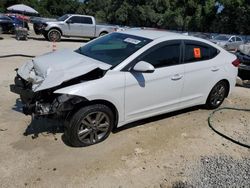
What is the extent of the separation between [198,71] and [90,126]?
2.38 metres

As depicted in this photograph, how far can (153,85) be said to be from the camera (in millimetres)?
5164

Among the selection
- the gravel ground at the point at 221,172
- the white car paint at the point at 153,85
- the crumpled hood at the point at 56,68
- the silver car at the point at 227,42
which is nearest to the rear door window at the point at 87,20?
the silver car at the point at 227,42

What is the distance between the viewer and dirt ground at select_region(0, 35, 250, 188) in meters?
3.98

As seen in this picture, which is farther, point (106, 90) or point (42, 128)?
point (42, 128)

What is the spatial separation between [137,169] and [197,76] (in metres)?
2.40

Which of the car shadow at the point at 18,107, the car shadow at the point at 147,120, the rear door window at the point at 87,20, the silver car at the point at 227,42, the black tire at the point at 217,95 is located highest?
the rear door window at the point at 87,20

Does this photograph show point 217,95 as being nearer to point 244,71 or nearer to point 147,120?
point 147,120

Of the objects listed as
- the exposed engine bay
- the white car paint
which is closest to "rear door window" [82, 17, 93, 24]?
the white car paint

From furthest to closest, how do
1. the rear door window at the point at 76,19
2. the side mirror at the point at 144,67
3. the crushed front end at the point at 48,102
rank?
the rear door window at the point at 76,19 < the side mirror at the point at 144,67 < the crushed front end at the point at 48,102

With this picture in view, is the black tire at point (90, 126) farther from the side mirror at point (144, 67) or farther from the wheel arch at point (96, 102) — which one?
the side mirror at point (144, 67)

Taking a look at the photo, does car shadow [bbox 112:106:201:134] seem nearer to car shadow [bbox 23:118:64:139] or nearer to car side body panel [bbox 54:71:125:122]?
car side body panel [bbox 54:71:125:122]

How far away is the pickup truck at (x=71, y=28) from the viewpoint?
2030cm

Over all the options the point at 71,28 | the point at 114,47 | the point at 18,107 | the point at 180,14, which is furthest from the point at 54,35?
the point at 180,14

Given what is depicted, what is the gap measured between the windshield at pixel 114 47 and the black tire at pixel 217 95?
1980 mm
